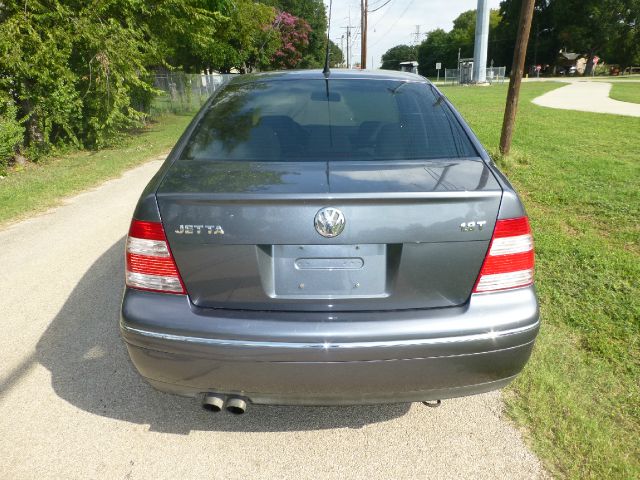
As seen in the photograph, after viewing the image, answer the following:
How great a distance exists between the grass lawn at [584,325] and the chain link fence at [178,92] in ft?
57.1

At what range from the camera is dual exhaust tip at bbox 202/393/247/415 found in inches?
82.1

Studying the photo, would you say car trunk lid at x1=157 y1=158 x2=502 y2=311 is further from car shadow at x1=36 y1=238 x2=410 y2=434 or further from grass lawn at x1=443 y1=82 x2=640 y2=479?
Answer: grass lawn at x1=443 y1=82 x2=640 y2=479

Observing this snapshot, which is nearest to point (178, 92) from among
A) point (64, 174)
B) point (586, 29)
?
point (64, 174)

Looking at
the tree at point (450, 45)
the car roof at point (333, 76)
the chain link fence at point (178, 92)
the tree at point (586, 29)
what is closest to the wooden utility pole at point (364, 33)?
the chain link fence at point (178, 92)

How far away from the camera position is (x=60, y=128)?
11758 millimetres

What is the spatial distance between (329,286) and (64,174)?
8857 millimetres

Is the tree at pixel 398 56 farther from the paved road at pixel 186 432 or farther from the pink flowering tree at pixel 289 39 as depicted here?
the paved road at pixel 186 432

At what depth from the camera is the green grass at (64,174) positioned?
7023 mm

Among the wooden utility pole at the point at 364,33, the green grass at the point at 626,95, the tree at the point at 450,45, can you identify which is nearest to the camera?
the green grass at the point at 626,95

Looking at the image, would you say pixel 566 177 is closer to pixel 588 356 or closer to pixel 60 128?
pixel 588 356

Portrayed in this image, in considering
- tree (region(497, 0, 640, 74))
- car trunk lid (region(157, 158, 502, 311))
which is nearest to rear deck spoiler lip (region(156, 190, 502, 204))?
car trunk lid (region(157, 158, 502, 311))

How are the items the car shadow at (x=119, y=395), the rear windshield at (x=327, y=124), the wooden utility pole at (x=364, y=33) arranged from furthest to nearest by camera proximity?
the wooden utility pole at (x=364, y=33) < the car shadow at (x=119, y=395) < the rear windshield at (x=327, y=124)

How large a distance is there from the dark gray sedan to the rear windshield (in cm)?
27

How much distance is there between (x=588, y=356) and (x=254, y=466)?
6.95ft
